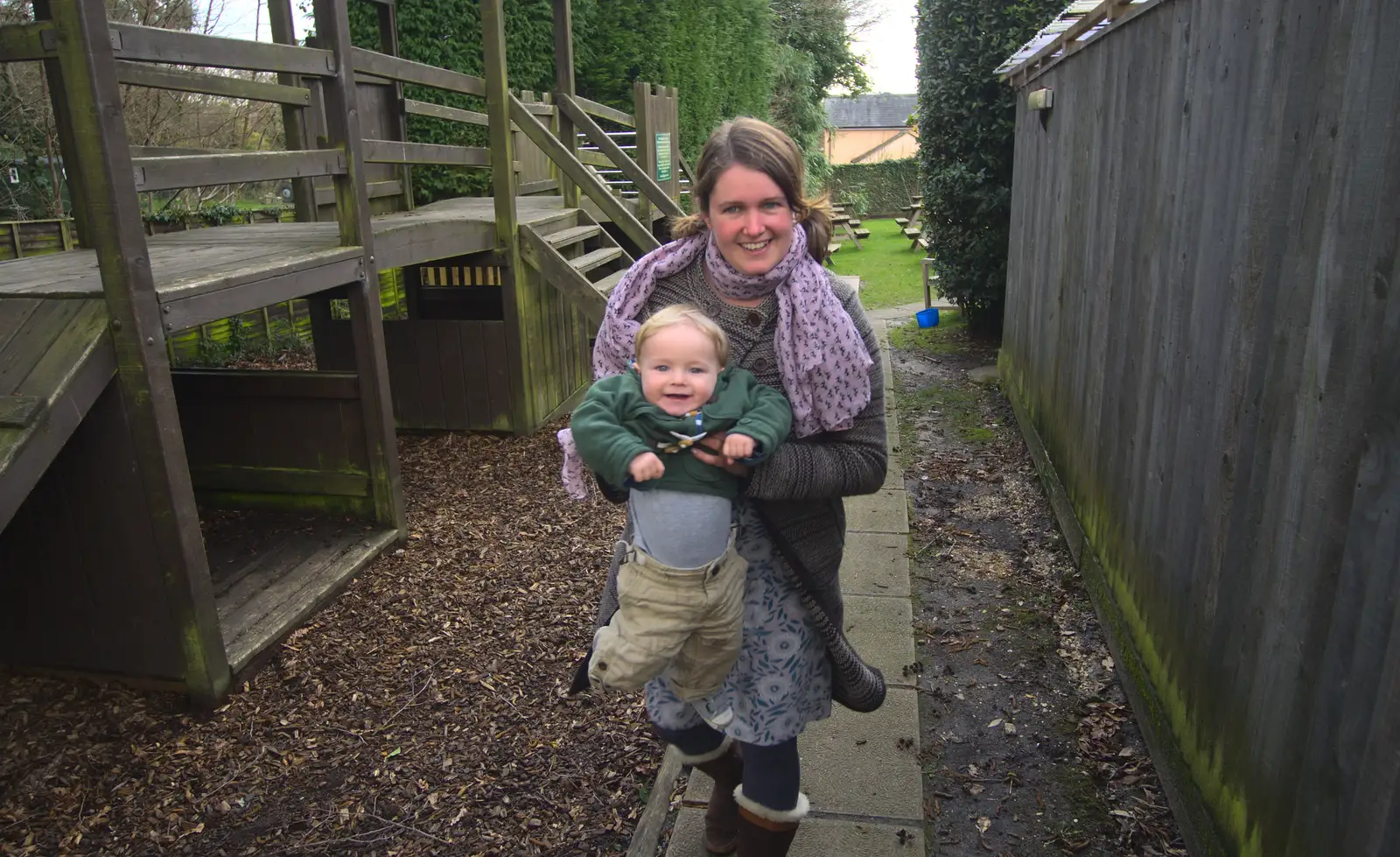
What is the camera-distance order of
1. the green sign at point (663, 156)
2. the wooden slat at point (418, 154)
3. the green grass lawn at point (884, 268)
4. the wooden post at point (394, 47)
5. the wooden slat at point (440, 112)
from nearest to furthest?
the wooden slat at point (418, 154)
the wooden slat at point (440, 112)
the wooden post at point (394, 47)
the green sign at point (663, 156)
the green grass lawn at point (884, 268)

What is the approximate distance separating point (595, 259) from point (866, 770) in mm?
5130

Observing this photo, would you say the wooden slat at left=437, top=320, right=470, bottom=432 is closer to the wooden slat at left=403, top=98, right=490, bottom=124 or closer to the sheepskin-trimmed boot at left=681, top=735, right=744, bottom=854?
the wooden slat at left=403, top=98, right=490, bottom=124

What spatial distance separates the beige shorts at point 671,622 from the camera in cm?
192

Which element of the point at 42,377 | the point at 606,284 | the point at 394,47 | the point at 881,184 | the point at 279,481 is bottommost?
the point at 279,481

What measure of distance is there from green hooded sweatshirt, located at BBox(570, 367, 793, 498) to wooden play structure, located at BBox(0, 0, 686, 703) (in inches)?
80.3

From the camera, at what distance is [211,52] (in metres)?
3.56

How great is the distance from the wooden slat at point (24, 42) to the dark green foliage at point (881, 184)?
31.3 metres

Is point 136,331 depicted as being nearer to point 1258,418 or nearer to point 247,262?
point 247,262

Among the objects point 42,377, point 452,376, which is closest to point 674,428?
point 42,377

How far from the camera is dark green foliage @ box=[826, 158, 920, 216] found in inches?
1305

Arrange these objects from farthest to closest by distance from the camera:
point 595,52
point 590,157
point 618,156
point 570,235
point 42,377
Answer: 1. point 595,52
2. point 590,157
3. point 618,156
4. point 570,235
5. point 42,377

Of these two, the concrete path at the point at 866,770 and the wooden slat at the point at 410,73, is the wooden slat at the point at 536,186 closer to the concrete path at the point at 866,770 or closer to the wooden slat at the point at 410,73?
the wooden slat at the point at 410,73

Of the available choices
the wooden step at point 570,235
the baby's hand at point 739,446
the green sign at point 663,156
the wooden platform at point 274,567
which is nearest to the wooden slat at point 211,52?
the wooden platform at point 274,567

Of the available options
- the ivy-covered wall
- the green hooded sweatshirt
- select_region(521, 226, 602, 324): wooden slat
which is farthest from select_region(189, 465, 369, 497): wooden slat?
the ivy-covered wall
